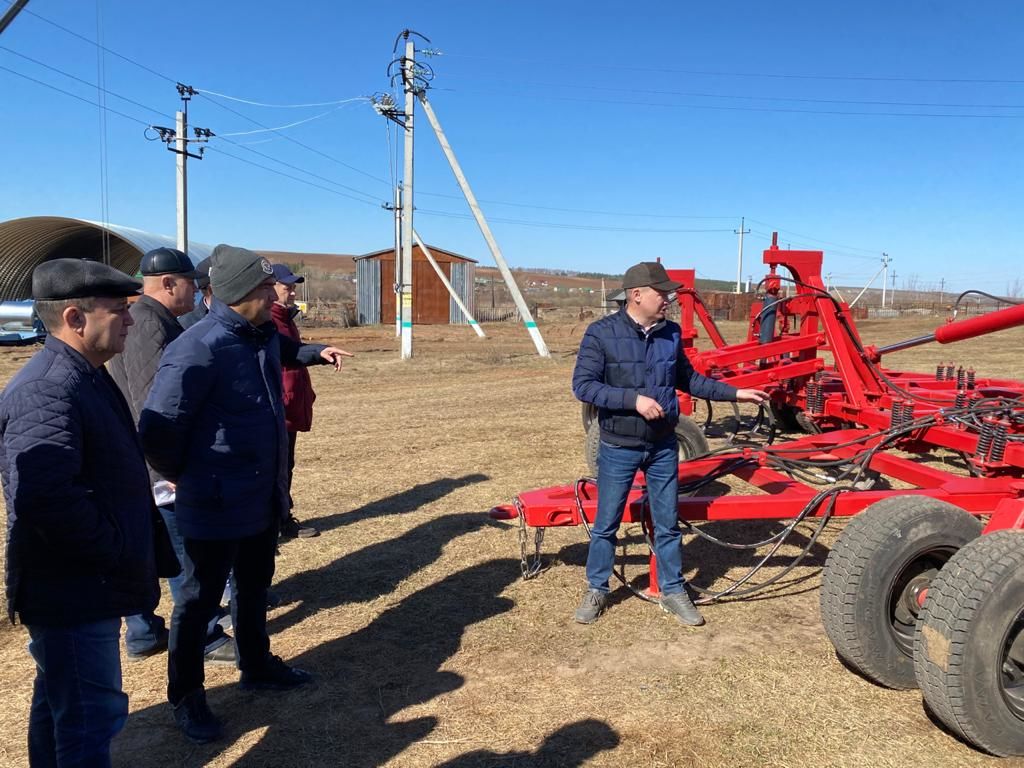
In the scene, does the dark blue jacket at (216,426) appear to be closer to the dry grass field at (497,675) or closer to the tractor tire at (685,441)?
the dry grass field at (497,675)

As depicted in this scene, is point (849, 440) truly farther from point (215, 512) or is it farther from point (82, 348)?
point (82, 348)

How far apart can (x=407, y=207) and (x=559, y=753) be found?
48.7 ft

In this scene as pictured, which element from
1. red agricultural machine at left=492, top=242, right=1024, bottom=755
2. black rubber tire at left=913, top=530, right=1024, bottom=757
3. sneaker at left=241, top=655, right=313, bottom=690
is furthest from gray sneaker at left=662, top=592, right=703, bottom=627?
sneaker at left=241, top=655, right=313, bottom=690

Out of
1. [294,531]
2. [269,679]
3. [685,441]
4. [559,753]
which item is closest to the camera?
[559,753]

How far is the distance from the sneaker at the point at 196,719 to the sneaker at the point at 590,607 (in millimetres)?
1796

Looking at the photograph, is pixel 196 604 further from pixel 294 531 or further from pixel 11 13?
pixel 11 13

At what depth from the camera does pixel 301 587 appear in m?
4.39

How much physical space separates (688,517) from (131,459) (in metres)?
2.73

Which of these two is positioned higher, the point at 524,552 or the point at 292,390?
the point at 292,390

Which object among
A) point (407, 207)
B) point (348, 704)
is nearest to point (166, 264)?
point (348, 704)

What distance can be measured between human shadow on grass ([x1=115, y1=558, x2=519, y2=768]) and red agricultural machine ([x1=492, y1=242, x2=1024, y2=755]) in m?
0.75

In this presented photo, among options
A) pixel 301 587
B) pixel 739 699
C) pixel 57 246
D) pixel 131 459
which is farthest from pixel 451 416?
pixel 57 246

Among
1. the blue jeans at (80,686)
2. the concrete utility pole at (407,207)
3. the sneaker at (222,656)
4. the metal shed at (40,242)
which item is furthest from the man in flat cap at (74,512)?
the metal shed at (40,242)

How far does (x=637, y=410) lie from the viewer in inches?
138
